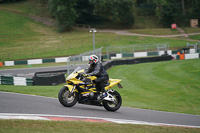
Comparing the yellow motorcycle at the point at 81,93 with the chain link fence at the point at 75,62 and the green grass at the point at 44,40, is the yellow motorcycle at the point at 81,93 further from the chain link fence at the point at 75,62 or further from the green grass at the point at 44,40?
the green grass at the point at 44,40

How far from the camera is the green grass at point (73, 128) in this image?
682cm

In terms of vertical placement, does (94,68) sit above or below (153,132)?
above

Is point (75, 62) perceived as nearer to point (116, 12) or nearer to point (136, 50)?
point (136, 50)

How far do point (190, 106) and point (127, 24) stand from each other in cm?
5968

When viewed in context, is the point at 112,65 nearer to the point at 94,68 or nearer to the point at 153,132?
the point at 94,68

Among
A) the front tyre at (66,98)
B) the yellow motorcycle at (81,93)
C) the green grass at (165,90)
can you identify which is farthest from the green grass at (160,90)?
the front tyre at (66,98)

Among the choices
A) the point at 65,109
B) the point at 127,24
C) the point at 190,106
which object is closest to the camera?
the point at 65,109

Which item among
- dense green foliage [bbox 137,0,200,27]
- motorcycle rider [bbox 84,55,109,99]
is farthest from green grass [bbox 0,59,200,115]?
dense green foliage [bbox 137,0,200,27]

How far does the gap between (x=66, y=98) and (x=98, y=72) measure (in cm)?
149

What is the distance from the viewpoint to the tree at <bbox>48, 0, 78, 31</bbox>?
2557 inches

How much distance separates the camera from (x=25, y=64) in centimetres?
3822

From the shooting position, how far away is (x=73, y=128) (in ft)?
23.7

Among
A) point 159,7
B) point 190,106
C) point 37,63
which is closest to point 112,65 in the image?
point 37,63

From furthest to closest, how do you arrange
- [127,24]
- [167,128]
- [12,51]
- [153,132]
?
[127,24]
[12,51]
[167,128]
[153,132]
